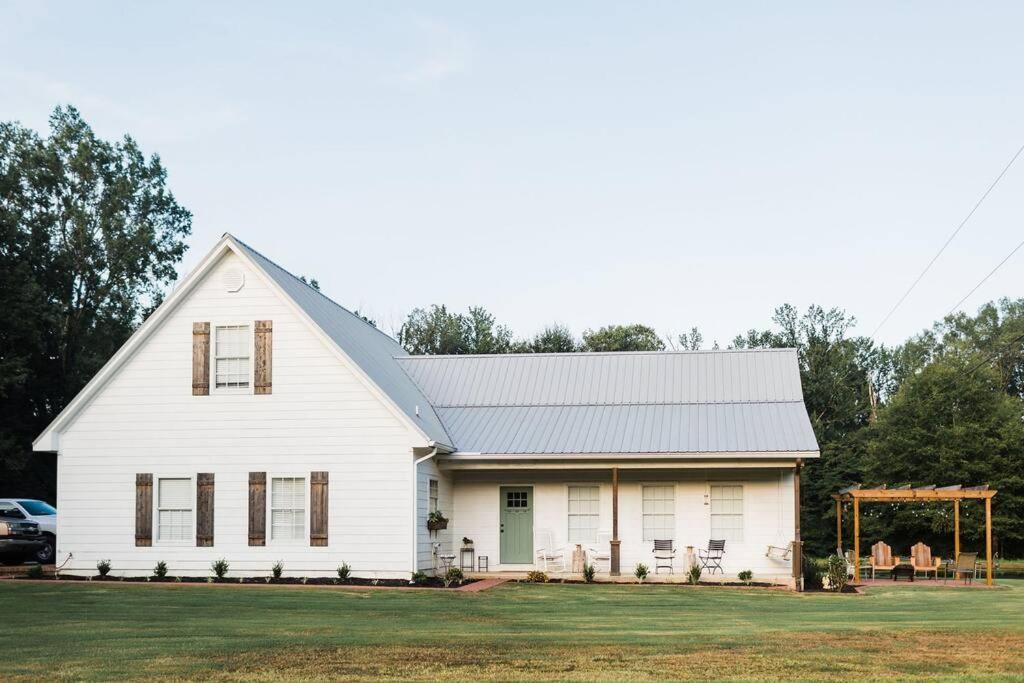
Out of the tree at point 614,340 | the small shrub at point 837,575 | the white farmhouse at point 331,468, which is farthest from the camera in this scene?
the tree at point 614,340

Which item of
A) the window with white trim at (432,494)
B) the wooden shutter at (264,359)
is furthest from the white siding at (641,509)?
the wooden shutter at (264,359)

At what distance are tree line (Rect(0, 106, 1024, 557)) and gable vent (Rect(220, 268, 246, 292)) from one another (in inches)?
666

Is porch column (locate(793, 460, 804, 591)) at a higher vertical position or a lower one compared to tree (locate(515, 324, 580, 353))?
lower

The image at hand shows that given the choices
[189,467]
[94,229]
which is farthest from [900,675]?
[94,229]

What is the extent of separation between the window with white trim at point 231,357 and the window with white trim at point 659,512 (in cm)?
948

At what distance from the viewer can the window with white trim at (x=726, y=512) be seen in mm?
27359

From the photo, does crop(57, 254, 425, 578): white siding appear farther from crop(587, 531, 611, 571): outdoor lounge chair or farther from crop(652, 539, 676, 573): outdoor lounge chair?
crop(652, 539, 676, 573): outdoor lounge chair

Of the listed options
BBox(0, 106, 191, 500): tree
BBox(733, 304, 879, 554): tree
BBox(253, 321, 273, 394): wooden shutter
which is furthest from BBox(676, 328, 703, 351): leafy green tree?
BBox(253, 321, 273, 394): wooden shutter

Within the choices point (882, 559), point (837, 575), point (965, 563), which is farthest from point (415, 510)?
point (965, 563)

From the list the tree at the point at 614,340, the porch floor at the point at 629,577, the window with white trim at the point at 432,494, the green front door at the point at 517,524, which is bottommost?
the porch floor at the point at 629,577

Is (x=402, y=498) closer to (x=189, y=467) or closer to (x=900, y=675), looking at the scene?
(x=189, y=467)

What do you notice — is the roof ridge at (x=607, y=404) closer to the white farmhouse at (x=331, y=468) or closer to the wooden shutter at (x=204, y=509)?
the white farmhouse at (x=331, y=468)

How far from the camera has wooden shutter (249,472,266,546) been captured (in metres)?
25.6

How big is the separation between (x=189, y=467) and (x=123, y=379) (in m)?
2.46
